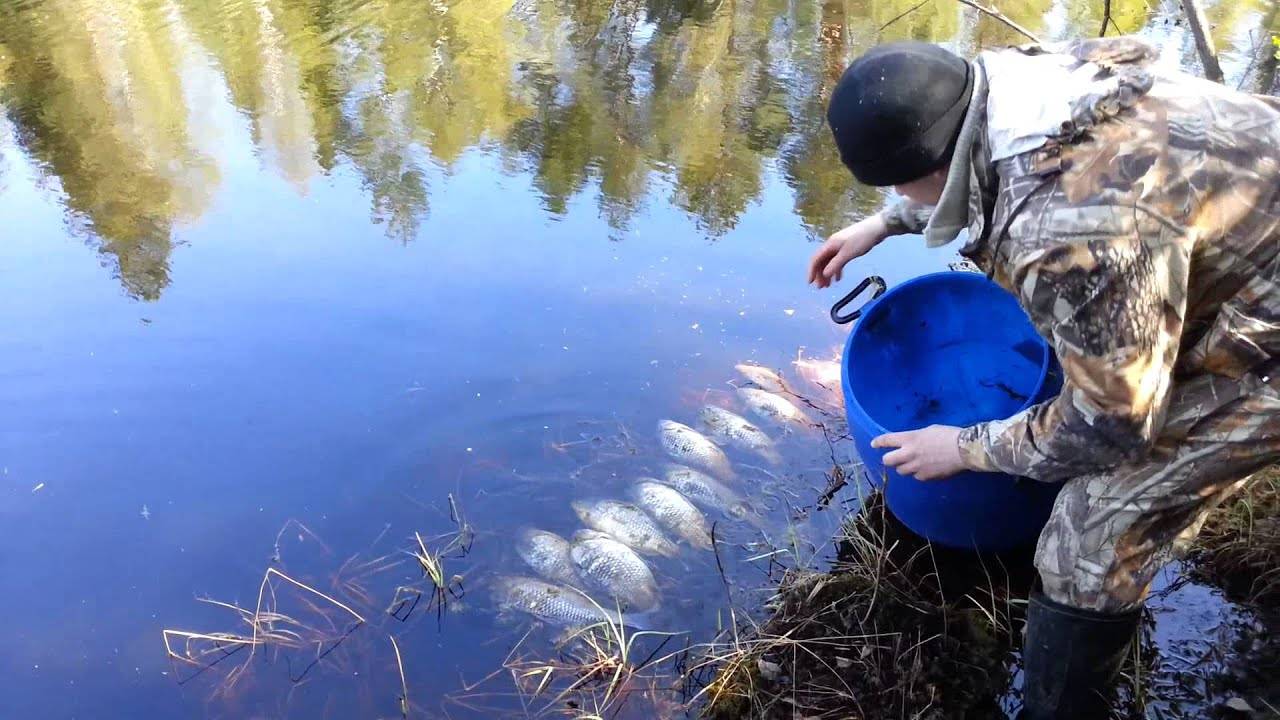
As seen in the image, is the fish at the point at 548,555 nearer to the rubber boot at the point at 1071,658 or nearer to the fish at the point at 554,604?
the fish at the point at 554,604

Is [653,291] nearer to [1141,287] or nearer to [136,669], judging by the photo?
A: [136,669]

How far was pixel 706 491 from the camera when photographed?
4.14 meters

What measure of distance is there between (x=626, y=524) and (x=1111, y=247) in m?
2.39

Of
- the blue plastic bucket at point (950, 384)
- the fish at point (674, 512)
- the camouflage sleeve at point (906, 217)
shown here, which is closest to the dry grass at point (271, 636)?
the fish at point (674, 512)

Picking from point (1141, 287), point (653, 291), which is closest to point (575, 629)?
point (1141, 287)

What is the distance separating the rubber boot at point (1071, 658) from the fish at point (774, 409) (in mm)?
1889

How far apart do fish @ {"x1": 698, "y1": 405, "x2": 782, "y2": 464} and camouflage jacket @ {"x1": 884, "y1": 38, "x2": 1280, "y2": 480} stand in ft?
7.07

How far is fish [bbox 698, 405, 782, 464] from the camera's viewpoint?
4.38 metres

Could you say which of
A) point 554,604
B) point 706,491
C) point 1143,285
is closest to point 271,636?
point 554,604

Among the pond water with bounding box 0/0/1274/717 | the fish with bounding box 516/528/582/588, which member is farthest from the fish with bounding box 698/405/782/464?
the fish with bounding box 516/528/582/588

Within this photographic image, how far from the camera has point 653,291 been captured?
572 centimetres

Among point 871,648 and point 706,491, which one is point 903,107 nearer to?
point 871,648

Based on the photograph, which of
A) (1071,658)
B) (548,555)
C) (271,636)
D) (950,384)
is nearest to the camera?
(1071,658)

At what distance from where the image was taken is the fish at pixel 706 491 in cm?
407
